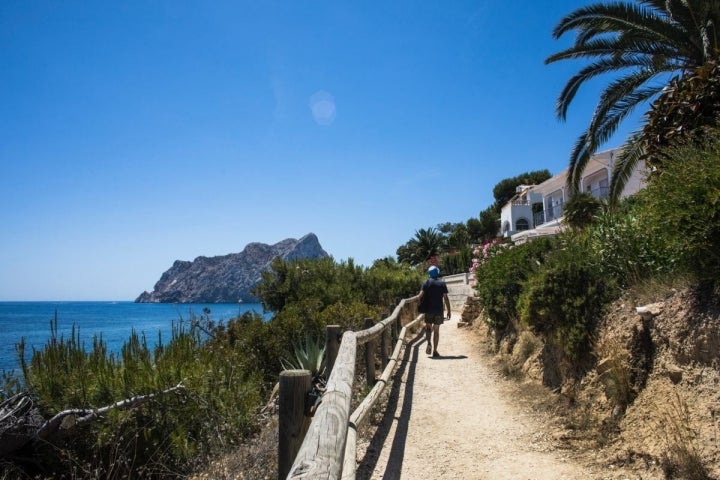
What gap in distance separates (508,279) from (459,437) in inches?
161

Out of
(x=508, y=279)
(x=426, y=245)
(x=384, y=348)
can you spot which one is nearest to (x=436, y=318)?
(x=508, y=279)

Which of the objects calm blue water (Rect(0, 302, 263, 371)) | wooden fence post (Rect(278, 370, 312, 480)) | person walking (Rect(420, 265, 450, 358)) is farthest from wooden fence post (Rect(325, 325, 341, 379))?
person walking (Rect(420, 265, 450, 358))

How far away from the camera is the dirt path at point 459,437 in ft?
13.1

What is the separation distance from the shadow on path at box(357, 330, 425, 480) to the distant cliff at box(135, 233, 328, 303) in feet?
384

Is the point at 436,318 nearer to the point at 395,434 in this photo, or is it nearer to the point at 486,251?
the point at 395,434

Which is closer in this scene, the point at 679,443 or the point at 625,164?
the point at 679,443

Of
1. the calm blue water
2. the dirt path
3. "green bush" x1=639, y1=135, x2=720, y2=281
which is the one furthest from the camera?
the calm blue water

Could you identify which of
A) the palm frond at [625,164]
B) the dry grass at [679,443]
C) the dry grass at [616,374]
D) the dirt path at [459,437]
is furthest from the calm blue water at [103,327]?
the palm frond at [625,164]

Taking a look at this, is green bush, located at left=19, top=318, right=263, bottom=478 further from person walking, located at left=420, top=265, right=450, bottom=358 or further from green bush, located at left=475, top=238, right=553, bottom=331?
green bush, located at left=475, top=238, right=553, bottom=331

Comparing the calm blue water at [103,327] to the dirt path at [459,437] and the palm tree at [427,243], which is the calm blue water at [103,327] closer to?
the dirt path at [459,437]

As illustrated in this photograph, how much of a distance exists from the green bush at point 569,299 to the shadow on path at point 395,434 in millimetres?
2121

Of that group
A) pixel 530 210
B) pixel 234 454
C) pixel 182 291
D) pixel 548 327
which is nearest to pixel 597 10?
pixel 548 327

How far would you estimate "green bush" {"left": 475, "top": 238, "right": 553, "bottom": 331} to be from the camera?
8141 mm

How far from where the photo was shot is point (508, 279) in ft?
27.2
